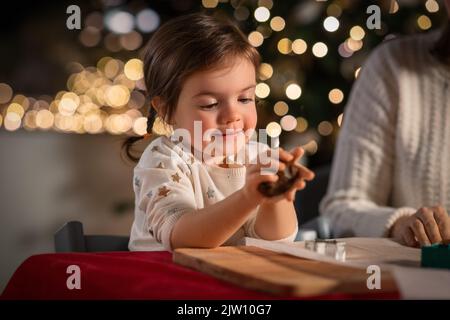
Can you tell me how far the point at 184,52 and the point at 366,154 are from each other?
75 cm

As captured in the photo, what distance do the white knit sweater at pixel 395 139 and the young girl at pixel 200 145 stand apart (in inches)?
23.5

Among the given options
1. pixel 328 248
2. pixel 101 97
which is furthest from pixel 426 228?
pixel 101 97

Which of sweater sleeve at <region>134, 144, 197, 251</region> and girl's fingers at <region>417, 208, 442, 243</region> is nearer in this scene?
sweater sleeve at <region>134, 144, 197, 251</region>

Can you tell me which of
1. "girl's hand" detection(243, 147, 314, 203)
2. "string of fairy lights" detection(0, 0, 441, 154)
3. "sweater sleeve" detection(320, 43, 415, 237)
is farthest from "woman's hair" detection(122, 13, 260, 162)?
"string of fairy lights" detection(0, 0, 441, 154)

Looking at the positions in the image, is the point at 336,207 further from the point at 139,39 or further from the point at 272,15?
the point at 139,39

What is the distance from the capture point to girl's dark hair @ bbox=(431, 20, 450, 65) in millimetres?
1438

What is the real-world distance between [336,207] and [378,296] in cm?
91

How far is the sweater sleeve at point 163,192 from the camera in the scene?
0.77 metres

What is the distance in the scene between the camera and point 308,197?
1716mm

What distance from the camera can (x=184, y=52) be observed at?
80 cm

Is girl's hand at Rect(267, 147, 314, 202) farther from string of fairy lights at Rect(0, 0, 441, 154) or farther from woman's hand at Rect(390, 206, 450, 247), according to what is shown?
string of fairy lights at Rect(0, 0, 441, 154)

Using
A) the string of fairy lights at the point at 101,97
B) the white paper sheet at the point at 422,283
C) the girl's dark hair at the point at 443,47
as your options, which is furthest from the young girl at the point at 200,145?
the string of fairy lights at the point at 101,97

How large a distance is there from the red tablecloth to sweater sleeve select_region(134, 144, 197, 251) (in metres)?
0.04
